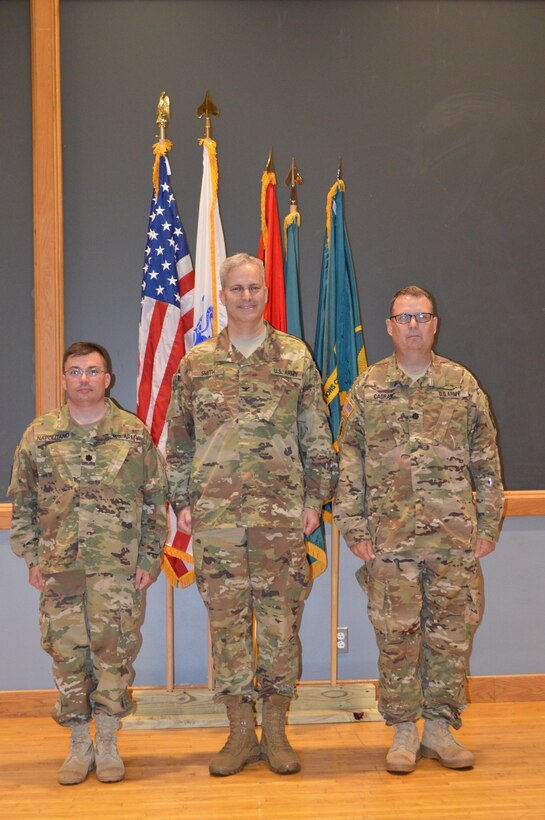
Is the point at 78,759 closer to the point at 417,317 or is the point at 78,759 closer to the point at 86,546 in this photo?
the point at 86,546

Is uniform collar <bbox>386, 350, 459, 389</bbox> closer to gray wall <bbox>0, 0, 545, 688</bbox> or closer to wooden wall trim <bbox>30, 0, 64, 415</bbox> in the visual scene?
gray wall <bbox>0, 0, 545, 688</bbox>

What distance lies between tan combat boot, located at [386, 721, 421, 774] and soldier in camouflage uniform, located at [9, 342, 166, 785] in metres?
0.88

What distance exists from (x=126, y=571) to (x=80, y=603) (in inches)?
6.9

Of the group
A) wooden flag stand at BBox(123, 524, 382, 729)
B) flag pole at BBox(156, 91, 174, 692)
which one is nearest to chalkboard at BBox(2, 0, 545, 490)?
flag pole at BBox(156, 91, 174, 692)

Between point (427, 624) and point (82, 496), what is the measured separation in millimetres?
1203

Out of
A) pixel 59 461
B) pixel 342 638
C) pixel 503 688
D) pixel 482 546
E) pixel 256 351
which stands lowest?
pixel 503 688

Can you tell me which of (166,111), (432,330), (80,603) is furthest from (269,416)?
(166,111)

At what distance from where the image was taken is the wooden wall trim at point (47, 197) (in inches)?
136

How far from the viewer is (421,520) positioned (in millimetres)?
2783

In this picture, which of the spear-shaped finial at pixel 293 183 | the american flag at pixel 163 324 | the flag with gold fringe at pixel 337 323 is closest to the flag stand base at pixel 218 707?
the american flag at pixel 163 324

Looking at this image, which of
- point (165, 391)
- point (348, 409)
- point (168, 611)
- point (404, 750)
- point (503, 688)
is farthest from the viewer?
point (503, 688)

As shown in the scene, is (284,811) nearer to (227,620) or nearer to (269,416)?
(227,620)

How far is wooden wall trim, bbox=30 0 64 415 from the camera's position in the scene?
3459 millimetres

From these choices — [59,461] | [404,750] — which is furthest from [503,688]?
[59,461]
